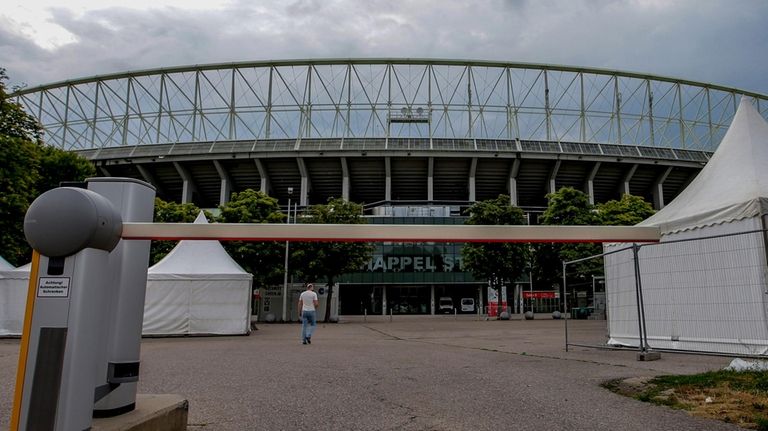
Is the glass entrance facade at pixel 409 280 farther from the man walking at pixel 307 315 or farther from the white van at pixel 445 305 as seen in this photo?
the man walking at pixel 307 315

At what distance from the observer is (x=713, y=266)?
8859 mm

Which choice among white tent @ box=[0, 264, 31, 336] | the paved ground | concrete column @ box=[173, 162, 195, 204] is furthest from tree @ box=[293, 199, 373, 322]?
concrete column @ box=[173, 162, 195, 204]

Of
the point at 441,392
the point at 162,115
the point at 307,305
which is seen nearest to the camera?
the point at 441,392

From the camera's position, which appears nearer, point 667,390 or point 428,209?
point 667,390

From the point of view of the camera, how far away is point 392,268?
50.6m

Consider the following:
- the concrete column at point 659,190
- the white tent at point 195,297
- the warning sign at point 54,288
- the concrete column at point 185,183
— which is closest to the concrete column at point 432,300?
the concrete column at point 659,190

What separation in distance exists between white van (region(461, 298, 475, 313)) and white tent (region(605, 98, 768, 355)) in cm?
3985

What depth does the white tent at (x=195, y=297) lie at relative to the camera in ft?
57.7

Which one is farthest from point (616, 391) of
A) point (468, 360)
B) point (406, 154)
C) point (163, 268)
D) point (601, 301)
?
point (406, 154)

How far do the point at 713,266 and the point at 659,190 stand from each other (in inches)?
2254

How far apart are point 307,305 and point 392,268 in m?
36.8

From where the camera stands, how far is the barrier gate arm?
364 centimetres

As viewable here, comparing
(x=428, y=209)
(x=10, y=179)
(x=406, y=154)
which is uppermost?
(x=406, y=154)

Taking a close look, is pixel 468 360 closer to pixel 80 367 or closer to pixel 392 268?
pixel 80 367
